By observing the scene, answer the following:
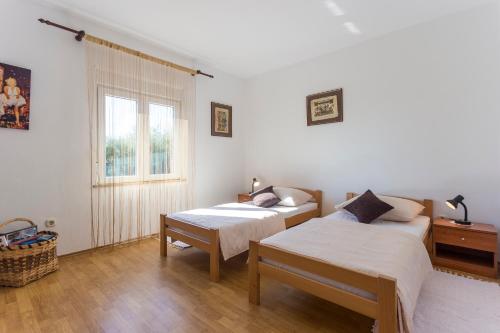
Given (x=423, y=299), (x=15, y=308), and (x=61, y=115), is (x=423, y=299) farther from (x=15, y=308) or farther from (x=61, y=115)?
(x=61, y=115)

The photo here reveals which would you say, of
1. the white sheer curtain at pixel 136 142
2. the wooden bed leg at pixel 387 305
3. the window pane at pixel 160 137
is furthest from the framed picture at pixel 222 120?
the wooden bed leg at pixel 387 305

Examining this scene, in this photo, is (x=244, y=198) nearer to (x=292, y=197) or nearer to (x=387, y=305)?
(x=292, y=197)

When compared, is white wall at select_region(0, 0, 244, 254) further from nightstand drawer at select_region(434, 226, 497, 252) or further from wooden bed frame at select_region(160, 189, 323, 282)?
nightstand drawer at select_region(434, 226, 497, 252)

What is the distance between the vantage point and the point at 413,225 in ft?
8.02

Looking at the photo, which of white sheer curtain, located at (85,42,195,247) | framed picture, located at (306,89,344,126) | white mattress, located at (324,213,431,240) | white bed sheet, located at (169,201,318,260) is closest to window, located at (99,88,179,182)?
white sheer curtain, located at (85,42,195,247)

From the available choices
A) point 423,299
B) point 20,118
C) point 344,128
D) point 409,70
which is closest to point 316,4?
point 409,70

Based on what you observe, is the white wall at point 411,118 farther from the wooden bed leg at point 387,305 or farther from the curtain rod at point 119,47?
the wooden bed leg at point 387,305

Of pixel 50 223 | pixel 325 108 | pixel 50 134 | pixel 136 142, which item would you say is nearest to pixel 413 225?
pixel 325 108

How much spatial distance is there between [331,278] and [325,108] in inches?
108

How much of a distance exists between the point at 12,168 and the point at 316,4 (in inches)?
137

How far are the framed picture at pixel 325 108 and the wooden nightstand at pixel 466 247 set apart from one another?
1.83 m

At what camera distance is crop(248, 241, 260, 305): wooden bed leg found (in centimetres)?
190

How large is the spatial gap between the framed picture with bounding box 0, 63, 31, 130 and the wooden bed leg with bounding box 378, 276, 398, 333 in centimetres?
338

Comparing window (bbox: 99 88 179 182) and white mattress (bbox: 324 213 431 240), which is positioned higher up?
window (bbox: 99 88 179 182)
